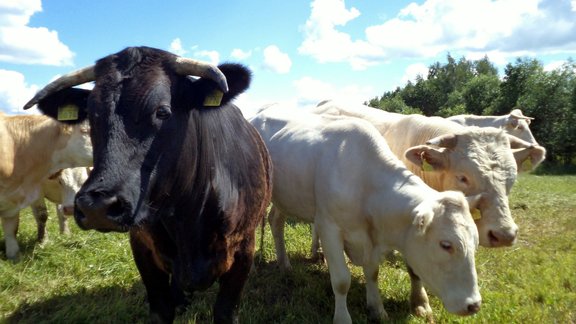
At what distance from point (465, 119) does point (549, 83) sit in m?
23.8

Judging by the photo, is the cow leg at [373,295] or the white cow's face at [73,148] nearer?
the cow leg at [373,295]

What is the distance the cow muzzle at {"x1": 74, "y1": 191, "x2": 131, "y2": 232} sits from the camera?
6.98 ft

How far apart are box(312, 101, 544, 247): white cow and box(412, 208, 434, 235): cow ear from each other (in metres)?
0.99

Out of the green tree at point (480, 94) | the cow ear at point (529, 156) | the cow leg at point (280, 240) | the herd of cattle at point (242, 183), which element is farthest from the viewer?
the green tree at point (480, 94)

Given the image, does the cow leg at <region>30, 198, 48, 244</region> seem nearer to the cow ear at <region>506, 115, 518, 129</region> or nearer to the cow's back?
the cow's back

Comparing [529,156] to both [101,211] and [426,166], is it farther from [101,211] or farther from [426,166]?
[101,211]

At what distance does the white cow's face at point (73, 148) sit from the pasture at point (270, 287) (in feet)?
3.67

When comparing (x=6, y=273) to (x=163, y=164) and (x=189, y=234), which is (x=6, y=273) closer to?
(x=189, y=234)

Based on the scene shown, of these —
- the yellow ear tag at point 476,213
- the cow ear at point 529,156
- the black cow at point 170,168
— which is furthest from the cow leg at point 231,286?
the cow ear at point 529,156

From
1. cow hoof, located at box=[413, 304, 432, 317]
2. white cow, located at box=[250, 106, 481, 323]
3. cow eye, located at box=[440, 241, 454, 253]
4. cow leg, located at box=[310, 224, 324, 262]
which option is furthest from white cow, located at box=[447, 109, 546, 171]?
cow eye, located at box=[440, 241, 454, 253]

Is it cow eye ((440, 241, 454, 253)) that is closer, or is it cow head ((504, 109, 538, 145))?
cow eye ((440, 241, 454, 253))

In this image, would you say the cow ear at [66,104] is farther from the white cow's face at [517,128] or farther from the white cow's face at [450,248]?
the white cow's face at [517,128]

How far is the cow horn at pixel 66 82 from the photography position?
2.83 m

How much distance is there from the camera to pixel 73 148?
6.06 meters
